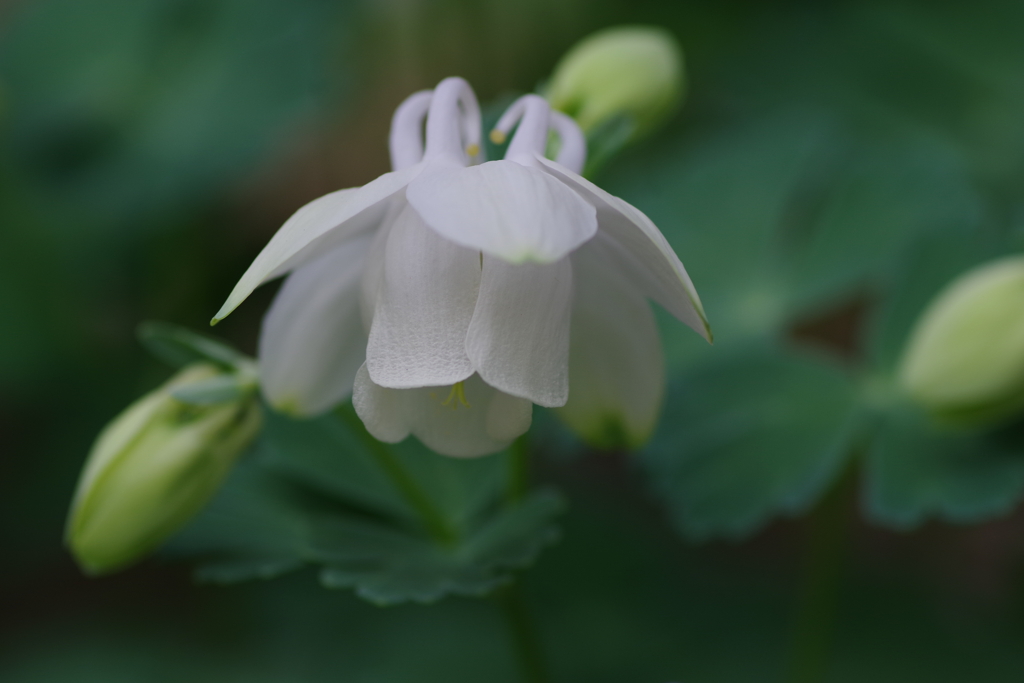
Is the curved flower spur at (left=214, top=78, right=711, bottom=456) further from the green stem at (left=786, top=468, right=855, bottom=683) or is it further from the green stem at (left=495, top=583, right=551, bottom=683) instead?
the green stem at (left=786, top=468, right=855, bottom=683)

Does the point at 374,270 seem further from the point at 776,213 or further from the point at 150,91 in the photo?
the point at 150,91

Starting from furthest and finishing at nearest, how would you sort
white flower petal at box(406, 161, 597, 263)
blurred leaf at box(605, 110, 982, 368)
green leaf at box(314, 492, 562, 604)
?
blurred leaf at box(605, 110, 982, 368) → green leaf at box(314, 492, 562, 604) → white flower petal at box(406, 161, 597, 263)

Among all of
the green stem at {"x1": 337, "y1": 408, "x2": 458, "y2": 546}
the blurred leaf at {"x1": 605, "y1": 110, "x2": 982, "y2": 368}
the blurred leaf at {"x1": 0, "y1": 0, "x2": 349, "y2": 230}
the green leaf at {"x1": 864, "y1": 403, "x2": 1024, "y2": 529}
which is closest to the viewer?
the green stem at {"x1": 337, "y1": 408, "x2": 458, "y2": 546}

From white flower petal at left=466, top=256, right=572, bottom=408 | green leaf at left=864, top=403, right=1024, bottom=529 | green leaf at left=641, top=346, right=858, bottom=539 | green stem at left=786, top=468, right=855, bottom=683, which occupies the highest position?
white flower petal at left=466, top=256, right=572, bottom=408

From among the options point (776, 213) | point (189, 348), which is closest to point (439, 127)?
point (189, 348)

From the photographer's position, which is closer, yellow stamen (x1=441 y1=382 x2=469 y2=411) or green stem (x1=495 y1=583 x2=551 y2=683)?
yellow stamen (x1=441 y1=382 x2=469 y2=411)

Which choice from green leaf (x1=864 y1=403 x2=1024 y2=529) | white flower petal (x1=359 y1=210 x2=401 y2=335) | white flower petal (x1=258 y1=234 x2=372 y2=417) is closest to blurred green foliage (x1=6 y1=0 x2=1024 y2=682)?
green leaf (x1=864 y1=403 x2=1024 y2=529)
